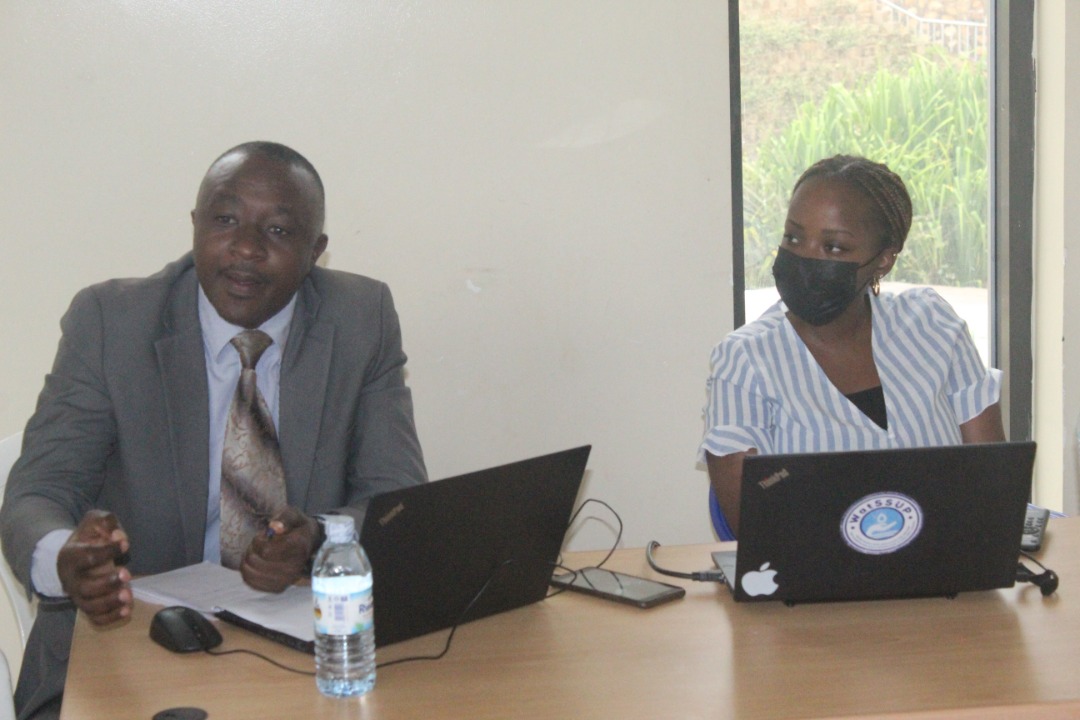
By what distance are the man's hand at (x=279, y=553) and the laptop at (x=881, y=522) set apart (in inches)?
25.8

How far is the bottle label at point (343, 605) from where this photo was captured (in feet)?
4.42

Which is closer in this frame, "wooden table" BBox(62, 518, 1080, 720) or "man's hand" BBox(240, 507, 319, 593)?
"wooden table" BBox(62, 518, 1080, 720)

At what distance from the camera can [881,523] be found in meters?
1.61

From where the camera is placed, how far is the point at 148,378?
2088mm

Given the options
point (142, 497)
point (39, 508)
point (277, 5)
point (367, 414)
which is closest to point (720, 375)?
point (367, 414)

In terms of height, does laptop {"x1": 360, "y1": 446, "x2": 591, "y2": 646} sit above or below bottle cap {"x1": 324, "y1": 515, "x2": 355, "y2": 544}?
below

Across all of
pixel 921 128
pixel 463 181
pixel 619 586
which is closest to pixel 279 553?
pixel 619 586

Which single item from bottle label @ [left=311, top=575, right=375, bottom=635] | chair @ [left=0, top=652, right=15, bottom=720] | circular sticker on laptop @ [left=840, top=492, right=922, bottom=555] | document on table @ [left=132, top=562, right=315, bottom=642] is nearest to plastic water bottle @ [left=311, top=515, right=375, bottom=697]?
bottle label @ [left=311, top=575, right=375, bottom=635]

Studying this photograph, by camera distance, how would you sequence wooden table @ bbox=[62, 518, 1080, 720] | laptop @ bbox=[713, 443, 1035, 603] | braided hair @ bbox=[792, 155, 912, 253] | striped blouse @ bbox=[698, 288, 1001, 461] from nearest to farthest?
wooden table @ bbox=[62, 518, 1080, 720], laptop @ bbox=[713, 443, 1035, 603], striped blouse @ bbox=[698, 288, 1001, 461], braided hair @ bbox=[792, 155, 912, 253]

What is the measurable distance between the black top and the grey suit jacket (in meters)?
0.91

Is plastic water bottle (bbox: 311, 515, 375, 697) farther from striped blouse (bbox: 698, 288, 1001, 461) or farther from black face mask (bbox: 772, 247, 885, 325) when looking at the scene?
black face mask (bbox: 772, 247, 885, 325)

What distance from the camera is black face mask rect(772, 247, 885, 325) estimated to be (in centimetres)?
234

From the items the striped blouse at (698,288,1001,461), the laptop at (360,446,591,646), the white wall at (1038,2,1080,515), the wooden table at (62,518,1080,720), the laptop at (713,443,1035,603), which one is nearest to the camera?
the wooden table at (62,518,1080,720)

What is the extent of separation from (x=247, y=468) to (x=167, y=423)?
172mm
